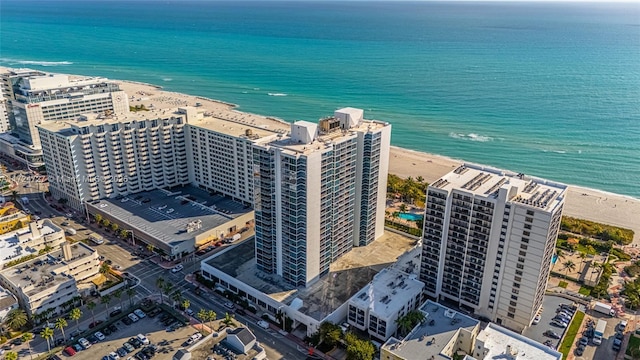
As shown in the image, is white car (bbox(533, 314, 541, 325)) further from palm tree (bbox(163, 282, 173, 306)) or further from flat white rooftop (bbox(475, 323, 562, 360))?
palm tree (bbox(163, 282, 173, 306))

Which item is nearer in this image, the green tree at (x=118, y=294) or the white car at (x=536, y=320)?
the white car at (x=536, y=320)

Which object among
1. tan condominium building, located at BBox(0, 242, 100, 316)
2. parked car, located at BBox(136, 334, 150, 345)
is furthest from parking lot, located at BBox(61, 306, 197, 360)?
tan condominium building, located at BBox(0, 242, 100, 316)

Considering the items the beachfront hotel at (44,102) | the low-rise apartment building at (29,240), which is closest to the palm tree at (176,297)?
the low-rise apartment building at (29,240)

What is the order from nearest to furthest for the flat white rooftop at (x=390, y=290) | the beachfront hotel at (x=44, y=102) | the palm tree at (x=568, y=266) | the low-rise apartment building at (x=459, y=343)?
the low-rise apartment building at (x=459, y=343) < the flat white rooftop at (x=390, y=290) < the palm tree at (x=568, y=266) < the beachfront hotel at (x=44, y=102)

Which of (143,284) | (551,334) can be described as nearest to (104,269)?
(143,284)

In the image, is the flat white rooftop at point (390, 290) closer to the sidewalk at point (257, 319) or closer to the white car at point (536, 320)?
the sidewalk at point (257, 319)

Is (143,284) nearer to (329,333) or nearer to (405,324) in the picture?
(329,333)
